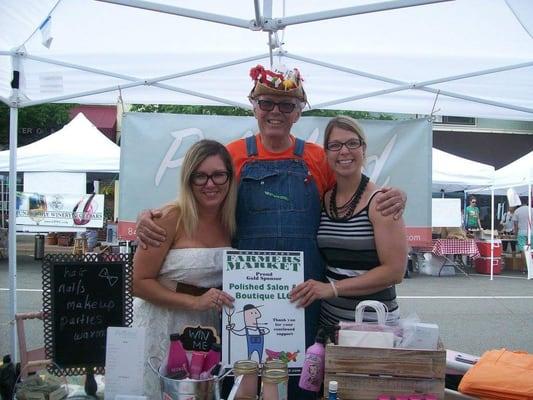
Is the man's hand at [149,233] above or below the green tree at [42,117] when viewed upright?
below

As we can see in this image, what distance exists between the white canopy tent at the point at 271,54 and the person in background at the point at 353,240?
1209 millimetres

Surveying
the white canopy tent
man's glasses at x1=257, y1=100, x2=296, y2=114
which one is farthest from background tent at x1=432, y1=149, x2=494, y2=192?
man's glasses at x1=257, y1=100, x2=296, y2=114

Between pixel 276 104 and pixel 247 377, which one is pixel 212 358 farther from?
pixel 276 104

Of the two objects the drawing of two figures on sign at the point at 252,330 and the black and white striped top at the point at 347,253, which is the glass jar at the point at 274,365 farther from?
the black and white striped top at the point at 347,253

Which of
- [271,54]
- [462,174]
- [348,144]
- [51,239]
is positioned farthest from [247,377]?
[51,239]

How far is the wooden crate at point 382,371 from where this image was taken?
5.65 feet

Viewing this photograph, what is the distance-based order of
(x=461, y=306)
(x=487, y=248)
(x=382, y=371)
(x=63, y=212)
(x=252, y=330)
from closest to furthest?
(x=382, y=371) < (x=252, y=330) < (x=461, y=306) < (x=63, y=212) < (x=487, y=248)

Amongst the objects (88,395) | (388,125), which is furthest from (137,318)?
(388,125)

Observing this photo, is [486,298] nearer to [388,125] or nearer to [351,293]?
[388,125]

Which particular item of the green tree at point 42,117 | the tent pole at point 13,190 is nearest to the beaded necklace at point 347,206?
the tent pole at point 13,190

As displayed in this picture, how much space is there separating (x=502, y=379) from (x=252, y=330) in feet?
3.73

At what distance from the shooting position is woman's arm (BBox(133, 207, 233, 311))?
2203mm

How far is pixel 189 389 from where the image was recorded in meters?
1.63

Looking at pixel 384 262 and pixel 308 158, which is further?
pixel 308 158
